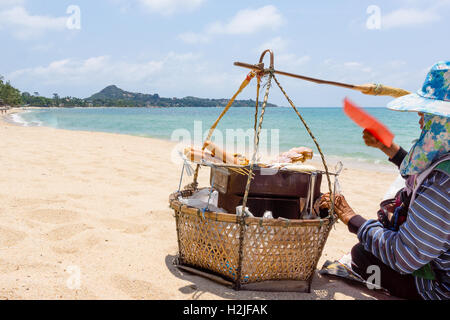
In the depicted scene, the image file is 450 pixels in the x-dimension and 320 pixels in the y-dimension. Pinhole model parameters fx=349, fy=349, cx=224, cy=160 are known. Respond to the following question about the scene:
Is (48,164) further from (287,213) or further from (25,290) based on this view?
(287,213)

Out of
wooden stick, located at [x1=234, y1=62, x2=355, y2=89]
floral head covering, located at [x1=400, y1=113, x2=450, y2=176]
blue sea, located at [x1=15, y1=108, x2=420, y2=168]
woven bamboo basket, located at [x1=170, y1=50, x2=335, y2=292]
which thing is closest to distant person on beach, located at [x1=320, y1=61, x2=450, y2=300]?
floral head covering, located at [x1=400, y1=113, x2=450, y2=176]

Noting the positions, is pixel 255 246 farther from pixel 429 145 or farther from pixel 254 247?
pixel 429 145

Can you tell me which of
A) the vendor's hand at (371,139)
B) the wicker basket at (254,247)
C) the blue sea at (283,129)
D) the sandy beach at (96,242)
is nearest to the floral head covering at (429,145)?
the vendor's hand at (371,139)

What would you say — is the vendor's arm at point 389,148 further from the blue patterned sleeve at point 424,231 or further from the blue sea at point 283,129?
the blue sea at point 283,129

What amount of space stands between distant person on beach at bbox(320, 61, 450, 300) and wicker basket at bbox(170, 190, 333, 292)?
0.33 metres

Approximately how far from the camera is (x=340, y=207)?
2215 mm

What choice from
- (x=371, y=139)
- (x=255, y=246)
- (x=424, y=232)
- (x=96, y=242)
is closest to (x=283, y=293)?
(x=255, y=246)

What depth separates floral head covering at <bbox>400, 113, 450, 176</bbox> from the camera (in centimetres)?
168

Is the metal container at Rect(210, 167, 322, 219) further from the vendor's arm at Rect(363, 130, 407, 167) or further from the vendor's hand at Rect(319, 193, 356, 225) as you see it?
the vendor's arm at Rect(363, 130, 407, 167)

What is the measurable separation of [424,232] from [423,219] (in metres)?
0.06

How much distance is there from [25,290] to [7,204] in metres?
1.52

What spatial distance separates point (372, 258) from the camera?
7.01ft
